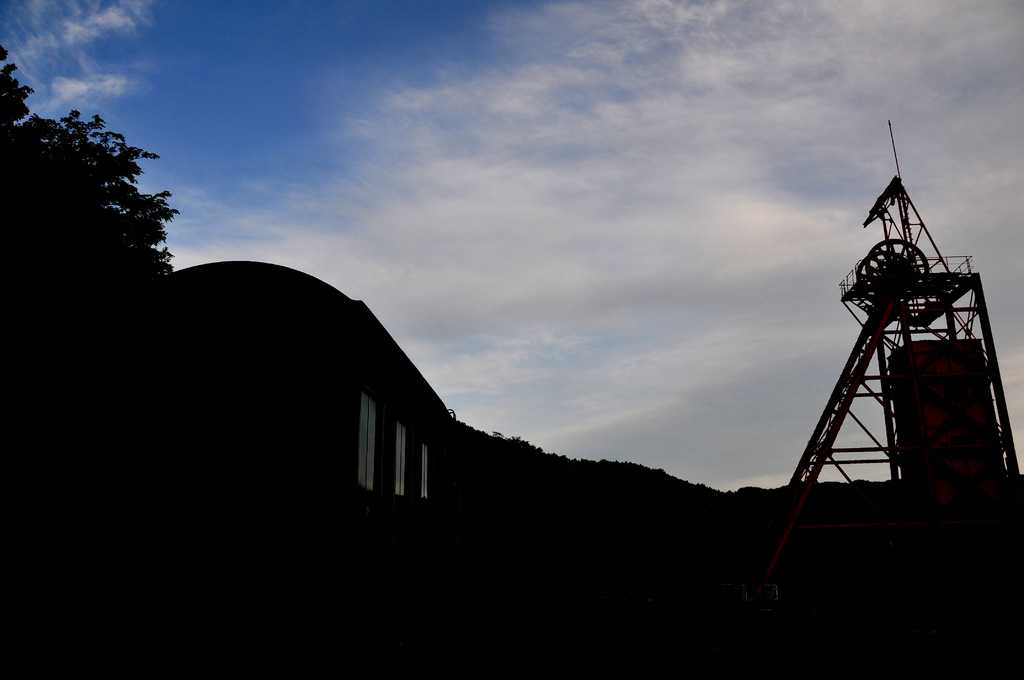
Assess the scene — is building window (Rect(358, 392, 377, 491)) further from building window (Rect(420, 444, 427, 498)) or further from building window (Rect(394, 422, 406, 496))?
building window (Rect(420, 444, 427, 498))

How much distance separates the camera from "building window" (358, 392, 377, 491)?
28.6ft

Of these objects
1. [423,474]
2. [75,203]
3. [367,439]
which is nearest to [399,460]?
[367,439]

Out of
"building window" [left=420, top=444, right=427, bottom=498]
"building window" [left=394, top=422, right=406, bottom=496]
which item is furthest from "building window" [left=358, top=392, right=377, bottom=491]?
"building window" [left=420, top=444, right=427, bottom=498]

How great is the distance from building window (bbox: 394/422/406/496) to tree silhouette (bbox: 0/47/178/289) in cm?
437

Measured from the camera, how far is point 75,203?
16.5 meters

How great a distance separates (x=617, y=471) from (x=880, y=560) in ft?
45.8

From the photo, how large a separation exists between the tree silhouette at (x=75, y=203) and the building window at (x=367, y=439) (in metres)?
3.31

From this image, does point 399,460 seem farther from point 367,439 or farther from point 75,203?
point 75,203

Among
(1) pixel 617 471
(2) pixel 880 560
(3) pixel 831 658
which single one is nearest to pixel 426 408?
(3) pixel 831 658

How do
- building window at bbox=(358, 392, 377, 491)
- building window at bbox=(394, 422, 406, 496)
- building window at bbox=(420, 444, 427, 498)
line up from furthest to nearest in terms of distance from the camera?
1. building window at bbox=(420, 444, 427, 498)
2. building window at bbox=(394, 422, 406, 496)
3. building window at bbox=(358, 392, 377, 491)

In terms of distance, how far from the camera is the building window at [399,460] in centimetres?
1065

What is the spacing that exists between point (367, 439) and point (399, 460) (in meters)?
2.03

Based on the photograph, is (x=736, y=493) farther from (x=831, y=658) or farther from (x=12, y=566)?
(x=12, y=566)

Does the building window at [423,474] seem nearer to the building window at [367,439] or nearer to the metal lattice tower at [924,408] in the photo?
the building window at [367,439]
